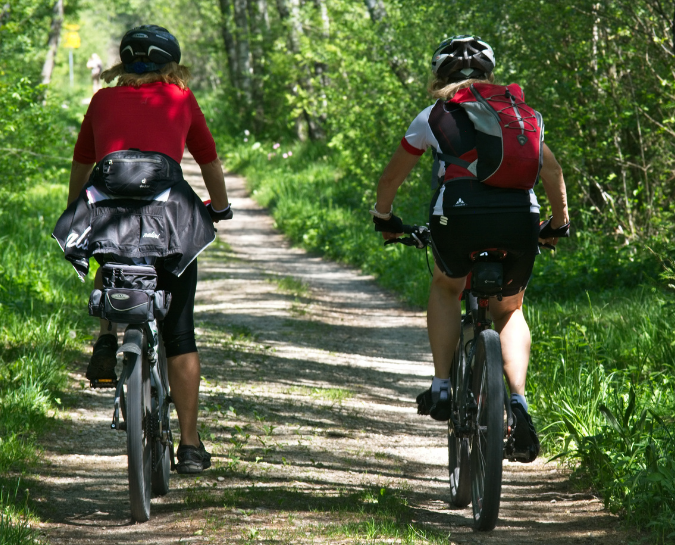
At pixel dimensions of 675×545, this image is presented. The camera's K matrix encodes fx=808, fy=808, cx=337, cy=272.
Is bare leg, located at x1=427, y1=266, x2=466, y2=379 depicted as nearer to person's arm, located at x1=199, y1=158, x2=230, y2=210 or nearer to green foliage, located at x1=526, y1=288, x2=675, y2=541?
green foliage, located at x1=526, y1=288, x2=675, y2=541

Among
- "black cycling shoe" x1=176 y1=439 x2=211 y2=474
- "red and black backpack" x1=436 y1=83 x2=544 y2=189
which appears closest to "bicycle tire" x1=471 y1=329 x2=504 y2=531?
"red and black backpack" x1=436 y1=83 x2=544 y2=189

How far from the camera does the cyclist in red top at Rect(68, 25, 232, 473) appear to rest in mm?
3344

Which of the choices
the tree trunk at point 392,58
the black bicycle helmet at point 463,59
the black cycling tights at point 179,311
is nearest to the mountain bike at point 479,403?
the black bicycle helmet at point 463,59

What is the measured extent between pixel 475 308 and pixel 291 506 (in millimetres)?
1228

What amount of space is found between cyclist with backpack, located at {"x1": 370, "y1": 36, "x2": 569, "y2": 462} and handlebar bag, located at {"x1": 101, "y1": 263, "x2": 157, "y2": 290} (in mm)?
1126

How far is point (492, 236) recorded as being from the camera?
10.4 ft

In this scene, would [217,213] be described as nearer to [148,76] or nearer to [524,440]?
[148,76]

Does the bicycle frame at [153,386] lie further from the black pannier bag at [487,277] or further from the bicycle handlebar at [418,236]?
the black pannier bag at [487,277]

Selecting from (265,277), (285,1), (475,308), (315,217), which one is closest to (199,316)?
(265,277)

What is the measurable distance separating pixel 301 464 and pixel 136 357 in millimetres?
1571

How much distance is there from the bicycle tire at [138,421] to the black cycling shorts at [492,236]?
4.20 feet

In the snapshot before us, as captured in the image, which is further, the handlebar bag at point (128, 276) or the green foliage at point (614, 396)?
the green foliage at point (614, 396)

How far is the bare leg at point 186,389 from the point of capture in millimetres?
3615

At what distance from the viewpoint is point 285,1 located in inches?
938
